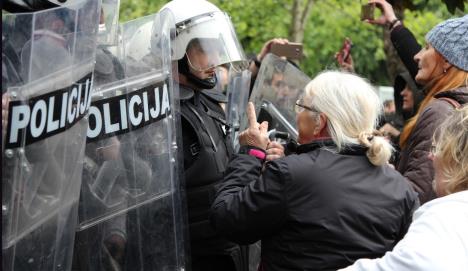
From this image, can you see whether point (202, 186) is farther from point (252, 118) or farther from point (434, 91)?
point (434, 91)

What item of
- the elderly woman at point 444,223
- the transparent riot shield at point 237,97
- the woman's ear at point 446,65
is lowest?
the transparent riot shield at point 237,97

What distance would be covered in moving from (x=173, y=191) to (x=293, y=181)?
411 millimetres

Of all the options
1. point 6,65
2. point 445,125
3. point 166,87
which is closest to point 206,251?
point 166,87

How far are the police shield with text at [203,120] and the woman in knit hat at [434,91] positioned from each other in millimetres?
849

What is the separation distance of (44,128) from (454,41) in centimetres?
234

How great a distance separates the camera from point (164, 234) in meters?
2.77

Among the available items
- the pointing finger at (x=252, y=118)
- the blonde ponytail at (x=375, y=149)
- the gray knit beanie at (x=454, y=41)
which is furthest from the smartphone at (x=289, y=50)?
the blonde ponytail at (x=375, y=149)

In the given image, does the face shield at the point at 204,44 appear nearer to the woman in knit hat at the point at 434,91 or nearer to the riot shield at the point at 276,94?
the riot shield at the point at 276,94

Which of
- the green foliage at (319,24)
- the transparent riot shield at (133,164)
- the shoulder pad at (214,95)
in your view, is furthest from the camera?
the green foliage at (319,24)

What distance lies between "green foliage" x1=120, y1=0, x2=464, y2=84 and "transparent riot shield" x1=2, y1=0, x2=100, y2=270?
9891 mm

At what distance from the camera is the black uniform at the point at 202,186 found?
342cm

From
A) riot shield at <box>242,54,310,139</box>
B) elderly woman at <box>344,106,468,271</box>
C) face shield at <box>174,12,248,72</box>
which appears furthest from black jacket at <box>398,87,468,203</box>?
elderly woman at <box>344,106,468,271</box>

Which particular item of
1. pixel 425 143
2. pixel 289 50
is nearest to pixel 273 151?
pixel 425 143

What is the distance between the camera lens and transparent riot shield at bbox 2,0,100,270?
2.07 meters
